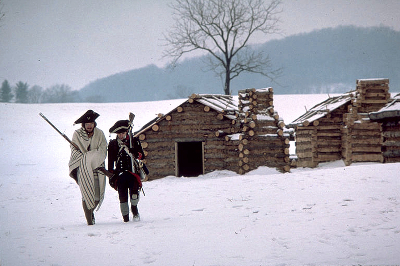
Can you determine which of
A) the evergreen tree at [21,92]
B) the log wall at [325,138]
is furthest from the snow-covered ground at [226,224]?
the evergreen tree at [21,92]

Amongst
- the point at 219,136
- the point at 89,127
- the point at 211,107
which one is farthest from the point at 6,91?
the point at 89,127

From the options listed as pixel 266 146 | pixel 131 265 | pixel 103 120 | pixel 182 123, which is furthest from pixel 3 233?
pixel 103 120

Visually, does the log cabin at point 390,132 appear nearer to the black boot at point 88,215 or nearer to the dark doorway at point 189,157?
the dark doorway at point 189,157

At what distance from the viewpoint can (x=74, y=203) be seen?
1248 centimetres

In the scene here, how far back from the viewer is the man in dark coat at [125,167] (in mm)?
8328

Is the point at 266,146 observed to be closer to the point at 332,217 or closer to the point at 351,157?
the point at 351,157

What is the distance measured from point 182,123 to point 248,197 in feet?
27.3

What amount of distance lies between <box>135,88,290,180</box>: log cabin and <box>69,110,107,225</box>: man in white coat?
31.2 ft

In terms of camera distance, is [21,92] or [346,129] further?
[21,92]

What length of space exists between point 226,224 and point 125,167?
2.39m

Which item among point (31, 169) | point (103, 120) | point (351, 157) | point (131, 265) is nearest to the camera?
point (131, 265)

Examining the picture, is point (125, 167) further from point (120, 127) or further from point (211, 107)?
point (211, 107)

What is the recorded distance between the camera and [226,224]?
768 cm

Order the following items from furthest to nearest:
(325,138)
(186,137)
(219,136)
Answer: (325,138) < (186,137) < (219,136)
